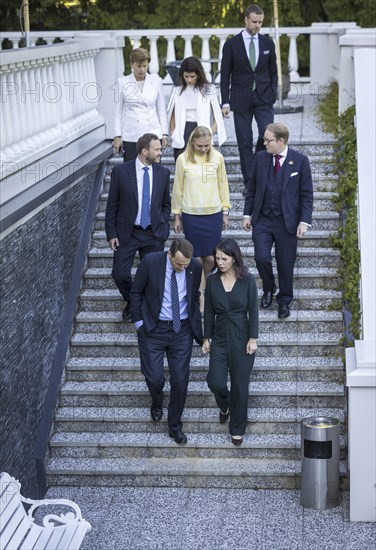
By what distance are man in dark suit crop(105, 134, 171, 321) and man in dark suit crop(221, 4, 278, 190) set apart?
1902mm

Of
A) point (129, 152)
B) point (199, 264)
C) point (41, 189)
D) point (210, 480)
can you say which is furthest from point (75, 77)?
point (210, 480)

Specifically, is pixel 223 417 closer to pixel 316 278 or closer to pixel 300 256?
pixel 316 278

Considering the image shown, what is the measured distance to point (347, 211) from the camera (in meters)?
12.9

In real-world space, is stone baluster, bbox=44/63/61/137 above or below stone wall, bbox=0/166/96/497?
above

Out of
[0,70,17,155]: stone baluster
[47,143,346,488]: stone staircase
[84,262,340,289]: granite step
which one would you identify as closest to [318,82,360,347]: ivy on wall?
[84,262,340,289]: granite step

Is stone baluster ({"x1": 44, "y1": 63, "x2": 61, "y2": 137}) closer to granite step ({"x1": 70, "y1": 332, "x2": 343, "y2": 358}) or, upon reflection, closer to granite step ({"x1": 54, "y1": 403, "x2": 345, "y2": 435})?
granite step ({"x1": 70, "y1": 332, "x2": 343, "y2": 358})

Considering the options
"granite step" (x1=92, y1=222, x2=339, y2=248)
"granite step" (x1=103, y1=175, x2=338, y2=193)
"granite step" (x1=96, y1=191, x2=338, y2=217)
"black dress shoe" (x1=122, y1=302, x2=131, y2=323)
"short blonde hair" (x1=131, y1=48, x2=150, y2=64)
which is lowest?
"black dress shoe" (x1=122, y1=302, x2=131, y2=323)

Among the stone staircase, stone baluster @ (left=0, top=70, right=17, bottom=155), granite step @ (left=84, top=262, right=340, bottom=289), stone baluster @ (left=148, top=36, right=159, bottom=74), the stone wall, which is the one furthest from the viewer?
stone baluster @ (left=148, top=36, right=159, bottom=74)

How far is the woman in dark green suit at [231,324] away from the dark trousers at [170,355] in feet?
0.65

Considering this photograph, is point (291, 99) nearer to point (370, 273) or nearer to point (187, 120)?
point (187, 120)

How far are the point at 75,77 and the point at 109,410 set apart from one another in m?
3.69

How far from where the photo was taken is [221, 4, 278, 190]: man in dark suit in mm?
13125

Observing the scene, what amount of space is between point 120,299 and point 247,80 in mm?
2738

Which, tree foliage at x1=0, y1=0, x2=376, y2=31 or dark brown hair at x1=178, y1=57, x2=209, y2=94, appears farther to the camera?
tree foliage at x1=0, y1=0, x2=376, y2=31
